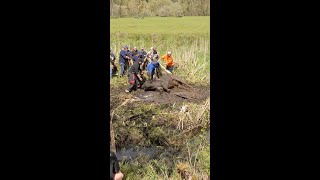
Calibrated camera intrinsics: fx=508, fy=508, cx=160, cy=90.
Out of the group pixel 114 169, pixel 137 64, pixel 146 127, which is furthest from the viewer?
pixel 137 64

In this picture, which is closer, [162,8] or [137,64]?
[137,64]

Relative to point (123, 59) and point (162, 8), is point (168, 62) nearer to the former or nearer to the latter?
point (123, 59)

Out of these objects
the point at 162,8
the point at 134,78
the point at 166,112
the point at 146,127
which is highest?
the point at 162,8

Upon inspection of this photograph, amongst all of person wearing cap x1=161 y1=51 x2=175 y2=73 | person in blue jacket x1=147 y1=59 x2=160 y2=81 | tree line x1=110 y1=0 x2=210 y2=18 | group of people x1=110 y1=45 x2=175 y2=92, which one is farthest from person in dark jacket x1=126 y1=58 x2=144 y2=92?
tree line x1=110 y1=0 x2=210 y2=18

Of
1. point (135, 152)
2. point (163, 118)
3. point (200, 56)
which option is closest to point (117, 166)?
point (135, 152)

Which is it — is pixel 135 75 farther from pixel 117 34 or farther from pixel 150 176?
pixel 150 176

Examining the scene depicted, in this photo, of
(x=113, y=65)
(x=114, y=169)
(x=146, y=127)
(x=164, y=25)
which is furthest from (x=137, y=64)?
(x=114, y=169)
